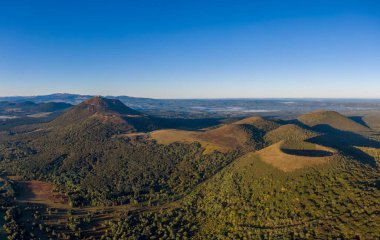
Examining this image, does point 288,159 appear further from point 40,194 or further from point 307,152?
point 40,194

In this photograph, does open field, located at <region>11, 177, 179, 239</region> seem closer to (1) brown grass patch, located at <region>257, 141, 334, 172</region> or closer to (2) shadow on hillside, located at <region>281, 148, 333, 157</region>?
(1) brown grass patch, located at <region>257, 141, 334, 172</region>

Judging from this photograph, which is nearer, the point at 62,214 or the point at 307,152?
the point at 62,214

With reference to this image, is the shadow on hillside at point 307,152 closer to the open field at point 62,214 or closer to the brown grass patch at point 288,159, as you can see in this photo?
the brown grass patch at point 288,159

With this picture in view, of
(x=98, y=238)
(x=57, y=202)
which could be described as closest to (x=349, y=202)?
(x=98, y=238)

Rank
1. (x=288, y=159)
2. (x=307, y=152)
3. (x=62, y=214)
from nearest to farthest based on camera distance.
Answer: (x=288, y=159), (x=62, y=214), (x=307, y=152)

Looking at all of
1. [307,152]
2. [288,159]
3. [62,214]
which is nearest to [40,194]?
[62,214]

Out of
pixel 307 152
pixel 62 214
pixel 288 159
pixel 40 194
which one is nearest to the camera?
pixel 288 159

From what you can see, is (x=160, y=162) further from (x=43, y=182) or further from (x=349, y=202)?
(x=349, y=202)

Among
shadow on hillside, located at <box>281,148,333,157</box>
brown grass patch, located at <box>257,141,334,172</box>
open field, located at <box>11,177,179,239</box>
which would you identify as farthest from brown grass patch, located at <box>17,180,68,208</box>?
shadow on hillside, located at <box>281,148,333,157</box>

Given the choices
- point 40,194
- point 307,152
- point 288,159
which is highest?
point 307,152
